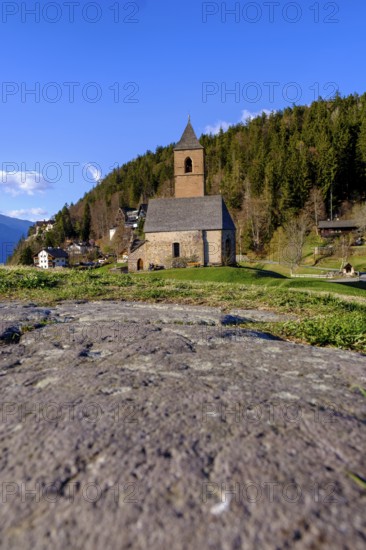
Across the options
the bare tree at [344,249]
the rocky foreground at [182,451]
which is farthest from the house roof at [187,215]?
the rocky foreground at [182,451]

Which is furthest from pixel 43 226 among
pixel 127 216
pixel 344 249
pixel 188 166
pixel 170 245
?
pixel 344 249

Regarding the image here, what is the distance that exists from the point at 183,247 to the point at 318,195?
48808 mm

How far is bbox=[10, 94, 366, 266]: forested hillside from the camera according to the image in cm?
7844

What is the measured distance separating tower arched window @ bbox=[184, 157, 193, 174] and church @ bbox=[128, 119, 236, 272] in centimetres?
663

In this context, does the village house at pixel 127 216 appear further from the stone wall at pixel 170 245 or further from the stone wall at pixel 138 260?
the stone wall at pixel 170 245

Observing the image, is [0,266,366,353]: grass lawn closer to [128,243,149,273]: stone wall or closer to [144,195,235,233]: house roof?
[144,195,235,233]: house roof

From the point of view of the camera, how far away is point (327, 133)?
294 ft

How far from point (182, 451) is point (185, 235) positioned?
40.1m

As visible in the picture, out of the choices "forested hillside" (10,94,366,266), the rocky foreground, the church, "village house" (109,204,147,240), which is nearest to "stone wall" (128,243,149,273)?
the church

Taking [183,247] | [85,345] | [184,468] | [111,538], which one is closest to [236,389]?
[184,468]

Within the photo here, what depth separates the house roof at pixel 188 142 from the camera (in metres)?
47.0

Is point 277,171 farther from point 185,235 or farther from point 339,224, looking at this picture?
point 185,235

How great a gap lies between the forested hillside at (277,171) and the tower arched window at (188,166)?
28.0 m

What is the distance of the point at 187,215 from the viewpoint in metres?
42.2
